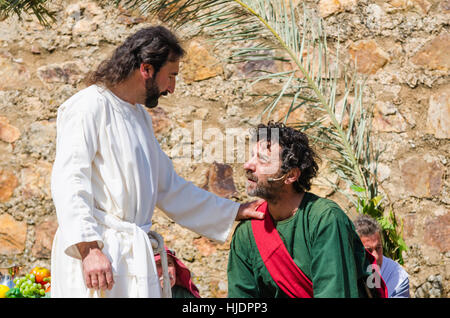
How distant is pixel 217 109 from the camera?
454cm

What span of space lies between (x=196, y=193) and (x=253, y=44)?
61.3 inches

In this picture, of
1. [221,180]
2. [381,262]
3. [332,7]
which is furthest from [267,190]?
[332,7]

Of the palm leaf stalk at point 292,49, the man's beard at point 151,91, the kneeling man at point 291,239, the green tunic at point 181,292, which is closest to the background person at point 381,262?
the palm leaf stalk at point 292,49

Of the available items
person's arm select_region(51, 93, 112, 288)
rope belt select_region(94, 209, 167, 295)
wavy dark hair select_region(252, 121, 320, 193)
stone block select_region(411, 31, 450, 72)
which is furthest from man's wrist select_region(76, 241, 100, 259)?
stone block select_region(411, 31, 450, 72)

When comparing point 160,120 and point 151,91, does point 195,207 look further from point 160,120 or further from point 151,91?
point 160,120

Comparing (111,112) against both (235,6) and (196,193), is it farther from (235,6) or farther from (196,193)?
(235,6)

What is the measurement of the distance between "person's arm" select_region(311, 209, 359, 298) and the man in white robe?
0.42 meters

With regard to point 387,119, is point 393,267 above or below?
below

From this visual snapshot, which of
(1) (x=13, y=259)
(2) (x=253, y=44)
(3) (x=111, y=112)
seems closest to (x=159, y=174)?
(3) (x=111, y=112)

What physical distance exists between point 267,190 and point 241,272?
42 cm

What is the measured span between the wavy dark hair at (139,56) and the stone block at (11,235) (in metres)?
1.96

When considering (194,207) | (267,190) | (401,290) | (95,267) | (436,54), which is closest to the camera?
(95,267)

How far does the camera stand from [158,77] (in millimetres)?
3018

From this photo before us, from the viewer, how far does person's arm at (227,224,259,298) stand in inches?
120
